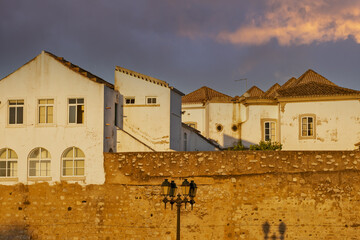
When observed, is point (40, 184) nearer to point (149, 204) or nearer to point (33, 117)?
point (33, 117)

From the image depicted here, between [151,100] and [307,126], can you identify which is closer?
[151,100]

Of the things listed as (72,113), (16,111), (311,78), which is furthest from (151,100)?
(311,78)

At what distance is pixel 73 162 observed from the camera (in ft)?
86.2

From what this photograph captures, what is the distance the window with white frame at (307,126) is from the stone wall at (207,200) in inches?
550

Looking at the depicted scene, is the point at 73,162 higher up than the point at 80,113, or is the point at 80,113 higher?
the point at 80,113

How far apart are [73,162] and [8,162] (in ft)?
10.0

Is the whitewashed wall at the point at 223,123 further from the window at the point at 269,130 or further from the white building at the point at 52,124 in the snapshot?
the white building at the point at 52,124

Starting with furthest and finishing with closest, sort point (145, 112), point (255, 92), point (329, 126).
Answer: point (255, 92), point (329, 126), point (145, 112)

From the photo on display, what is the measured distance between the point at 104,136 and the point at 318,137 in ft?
55.1

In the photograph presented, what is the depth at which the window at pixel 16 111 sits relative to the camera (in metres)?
26.9

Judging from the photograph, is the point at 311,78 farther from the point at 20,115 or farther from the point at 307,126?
the point at 20,115

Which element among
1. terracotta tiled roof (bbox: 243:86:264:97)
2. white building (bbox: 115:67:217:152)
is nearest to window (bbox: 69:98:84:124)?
white building (bbox: 115:67:217:152)

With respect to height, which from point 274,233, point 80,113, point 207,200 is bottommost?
point 274,233

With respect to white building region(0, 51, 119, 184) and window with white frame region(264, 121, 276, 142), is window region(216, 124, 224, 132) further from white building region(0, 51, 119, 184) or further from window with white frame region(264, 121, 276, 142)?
white building region(0, 51, 119, 184)
